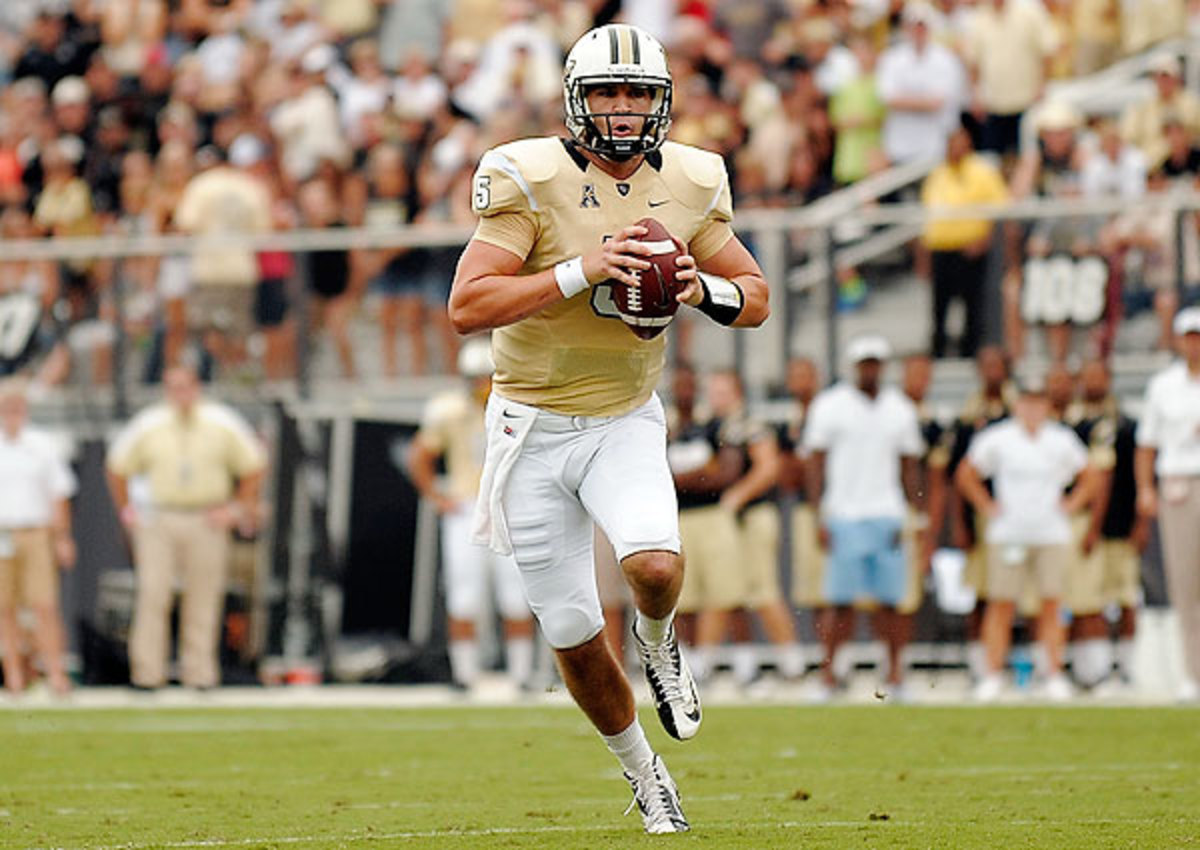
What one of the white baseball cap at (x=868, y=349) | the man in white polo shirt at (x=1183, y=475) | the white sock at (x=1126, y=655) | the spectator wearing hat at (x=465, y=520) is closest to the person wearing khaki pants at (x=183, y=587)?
the spectator wearing hat at (x=465, y=520)

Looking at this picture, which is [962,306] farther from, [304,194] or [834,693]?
[304,194]

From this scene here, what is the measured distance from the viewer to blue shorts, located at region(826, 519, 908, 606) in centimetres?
1472

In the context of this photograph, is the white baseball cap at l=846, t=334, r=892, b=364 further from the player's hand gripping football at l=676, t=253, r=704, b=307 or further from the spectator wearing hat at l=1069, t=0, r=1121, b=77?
the player's hand gripping football at l=676, t=253, r=704, b=307

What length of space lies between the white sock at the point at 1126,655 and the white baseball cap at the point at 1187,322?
1800 mm

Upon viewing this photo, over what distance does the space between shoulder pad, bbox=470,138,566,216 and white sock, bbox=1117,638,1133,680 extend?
28.1 ft

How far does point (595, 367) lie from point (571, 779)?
105 inches

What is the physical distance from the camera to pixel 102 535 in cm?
1669

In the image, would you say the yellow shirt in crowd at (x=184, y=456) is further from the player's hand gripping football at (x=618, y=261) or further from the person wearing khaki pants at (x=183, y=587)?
the player's hand gripping football at (x=618, y=261)

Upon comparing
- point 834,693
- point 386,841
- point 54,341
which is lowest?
point 834,693

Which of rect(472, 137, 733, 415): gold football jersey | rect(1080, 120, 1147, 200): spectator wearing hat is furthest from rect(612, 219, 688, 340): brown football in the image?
rect(1080, 120, 1147, 200): spectator wearing hat

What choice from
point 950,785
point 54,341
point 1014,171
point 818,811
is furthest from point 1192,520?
point 54,341

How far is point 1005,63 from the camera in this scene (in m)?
17.3

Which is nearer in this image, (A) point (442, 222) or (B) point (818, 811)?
(B) point (818, 811)

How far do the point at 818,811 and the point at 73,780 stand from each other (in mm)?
3098
